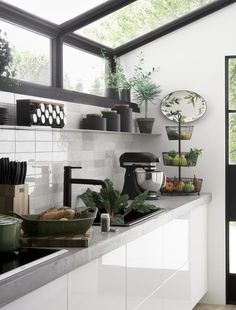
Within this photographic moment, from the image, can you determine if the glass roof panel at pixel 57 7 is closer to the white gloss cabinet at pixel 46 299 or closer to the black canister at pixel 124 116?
the black canister at pixel 124 116

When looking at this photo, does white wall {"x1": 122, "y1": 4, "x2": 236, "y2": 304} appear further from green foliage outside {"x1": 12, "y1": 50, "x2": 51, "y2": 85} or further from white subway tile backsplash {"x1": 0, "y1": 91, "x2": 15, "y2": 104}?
white subway tile backsplash {"x1": 0, "y1": 91, "x2": 15, "y2": 104}

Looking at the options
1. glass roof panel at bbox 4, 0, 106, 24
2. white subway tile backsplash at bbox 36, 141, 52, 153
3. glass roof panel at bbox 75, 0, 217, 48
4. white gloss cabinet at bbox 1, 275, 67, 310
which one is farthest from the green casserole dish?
glass roof panel at bbox 75, 0, 217, 48

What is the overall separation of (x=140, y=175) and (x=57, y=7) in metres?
1.38

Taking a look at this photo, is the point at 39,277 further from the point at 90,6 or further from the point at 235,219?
the point at 235,219

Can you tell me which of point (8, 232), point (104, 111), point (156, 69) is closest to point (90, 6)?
point (104, 111)

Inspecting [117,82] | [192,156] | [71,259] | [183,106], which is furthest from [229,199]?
[71,259]

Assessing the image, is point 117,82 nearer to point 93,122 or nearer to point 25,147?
point 93,122

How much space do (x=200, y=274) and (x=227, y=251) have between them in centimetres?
46

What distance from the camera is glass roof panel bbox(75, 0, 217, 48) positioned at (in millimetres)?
4848

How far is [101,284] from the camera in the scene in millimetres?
2803

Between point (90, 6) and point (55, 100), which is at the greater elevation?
point (90, 6)

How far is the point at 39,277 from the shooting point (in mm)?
2094

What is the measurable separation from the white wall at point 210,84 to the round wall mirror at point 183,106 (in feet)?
0.19

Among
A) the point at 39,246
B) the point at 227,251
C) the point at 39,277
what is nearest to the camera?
the point at 39,277
